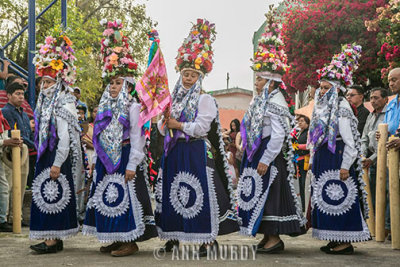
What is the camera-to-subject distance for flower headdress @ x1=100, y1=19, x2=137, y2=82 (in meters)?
6.02

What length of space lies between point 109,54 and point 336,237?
3296 millimetres

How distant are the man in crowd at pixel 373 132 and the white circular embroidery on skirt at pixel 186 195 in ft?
9.96

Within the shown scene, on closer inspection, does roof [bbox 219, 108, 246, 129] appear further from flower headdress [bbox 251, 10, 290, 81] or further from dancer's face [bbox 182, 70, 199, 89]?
dancer's face [bbox 182, 70, 199, 89]

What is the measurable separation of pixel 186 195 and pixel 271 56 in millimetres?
2002

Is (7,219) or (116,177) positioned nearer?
(116,177)

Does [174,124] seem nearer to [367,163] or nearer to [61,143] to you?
[61,143]

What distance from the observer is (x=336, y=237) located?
6074mm

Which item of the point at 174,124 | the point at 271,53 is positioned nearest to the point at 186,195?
the point at 174,124

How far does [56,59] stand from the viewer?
6250mm

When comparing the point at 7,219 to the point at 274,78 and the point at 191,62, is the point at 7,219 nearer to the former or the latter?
the point at 191,62

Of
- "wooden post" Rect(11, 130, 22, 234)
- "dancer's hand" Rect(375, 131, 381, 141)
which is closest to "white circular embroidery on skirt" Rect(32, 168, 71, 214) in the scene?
"wooden post" Rect(11, 130, 22, 234)

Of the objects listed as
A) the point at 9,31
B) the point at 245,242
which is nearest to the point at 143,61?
the point at 9,31

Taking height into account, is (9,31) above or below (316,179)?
above

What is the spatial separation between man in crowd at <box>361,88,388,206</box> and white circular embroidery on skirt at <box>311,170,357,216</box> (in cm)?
169
